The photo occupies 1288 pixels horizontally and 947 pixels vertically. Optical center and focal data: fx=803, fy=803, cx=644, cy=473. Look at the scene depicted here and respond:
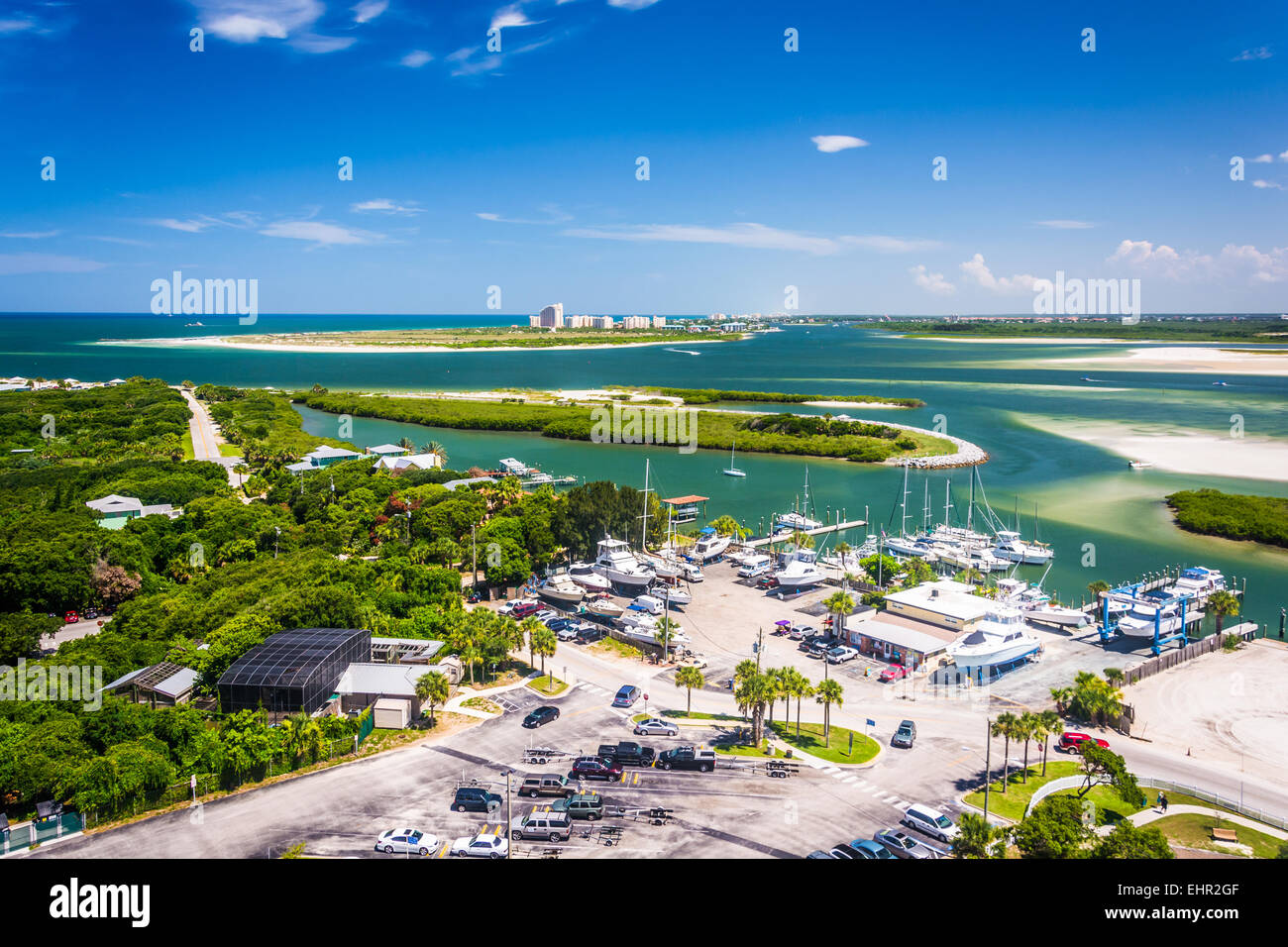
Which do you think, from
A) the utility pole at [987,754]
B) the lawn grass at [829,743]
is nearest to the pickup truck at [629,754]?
the lawn grass at [829,743]

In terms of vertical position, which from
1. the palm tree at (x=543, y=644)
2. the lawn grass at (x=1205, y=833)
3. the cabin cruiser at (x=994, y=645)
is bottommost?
the lawn grass at (x=1205, y=833)

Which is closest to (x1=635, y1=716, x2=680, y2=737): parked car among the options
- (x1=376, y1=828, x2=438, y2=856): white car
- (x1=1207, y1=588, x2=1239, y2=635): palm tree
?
(x1=376, y1=828, x2=438, y2=856): white car

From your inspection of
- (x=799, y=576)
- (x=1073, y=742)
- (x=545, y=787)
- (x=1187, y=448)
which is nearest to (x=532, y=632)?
(x=545, y=787)

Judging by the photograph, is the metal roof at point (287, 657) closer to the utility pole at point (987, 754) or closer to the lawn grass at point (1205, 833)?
the utility pole at point (987, 754)

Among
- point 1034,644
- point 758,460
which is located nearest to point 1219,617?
point 1034,644

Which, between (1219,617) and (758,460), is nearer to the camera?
(1219,617)
